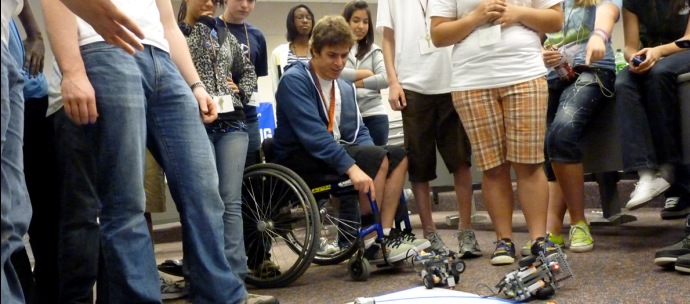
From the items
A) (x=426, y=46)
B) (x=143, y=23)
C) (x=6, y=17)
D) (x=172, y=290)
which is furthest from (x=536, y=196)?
(x=6, y=17)

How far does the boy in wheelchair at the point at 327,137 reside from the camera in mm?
2346

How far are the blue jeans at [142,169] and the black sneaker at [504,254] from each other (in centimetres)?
92

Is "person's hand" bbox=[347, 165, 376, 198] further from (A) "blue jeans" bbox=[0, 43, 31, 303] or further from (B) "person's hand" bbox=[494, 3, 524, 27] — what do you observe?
(A) "blue jeans" bbox=[0, 43, 31, 303]

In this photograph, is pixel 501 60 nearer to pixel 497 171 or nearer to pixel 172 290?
pixel 497 171

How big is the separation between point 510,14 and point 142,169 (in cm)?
126

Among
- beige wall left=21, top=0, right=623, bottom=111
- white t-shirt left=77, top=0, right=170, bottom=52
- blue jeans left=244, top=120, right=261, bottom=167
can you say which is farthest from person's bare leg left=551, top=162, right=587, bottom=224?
beige wall left=21, top=0, right=623, bottom=111

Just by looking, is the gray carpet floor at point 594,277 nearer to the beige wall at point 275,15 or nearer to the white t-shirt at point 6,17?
the white t-shirt at point 6,17

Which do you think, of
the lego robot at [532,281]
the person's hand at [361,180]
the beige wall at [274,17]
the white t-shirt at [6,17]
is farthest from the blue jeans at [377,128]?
the beige wall at [274,17]

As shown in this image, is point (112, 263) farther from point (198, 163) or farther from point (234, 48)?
point (234, 48)

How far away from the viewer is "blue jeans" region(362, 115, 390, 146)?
10.1 ft

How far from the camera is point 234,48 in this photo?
7.75 feet

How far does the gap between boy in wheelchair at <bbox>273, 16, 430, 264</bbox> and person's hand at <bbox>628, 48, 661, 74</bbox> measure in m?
0.79

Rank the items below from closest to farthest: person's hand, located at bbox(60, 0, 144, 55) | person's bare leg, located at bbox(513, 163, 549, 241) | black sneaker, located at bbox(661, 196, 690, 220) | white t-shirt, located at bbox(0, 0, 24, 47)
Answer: white t-shirt, located at bbox(0, 0, 24, 47)
person's hand, located at bbox(60, 0, 144, 55)
person's bare leg, located at bbox(513, 163, 549, 241)
black sneaker, located at bbox(661, 196, 690, 220)

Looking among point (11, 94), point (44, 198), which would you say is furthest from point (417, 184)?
point (11, 94)
